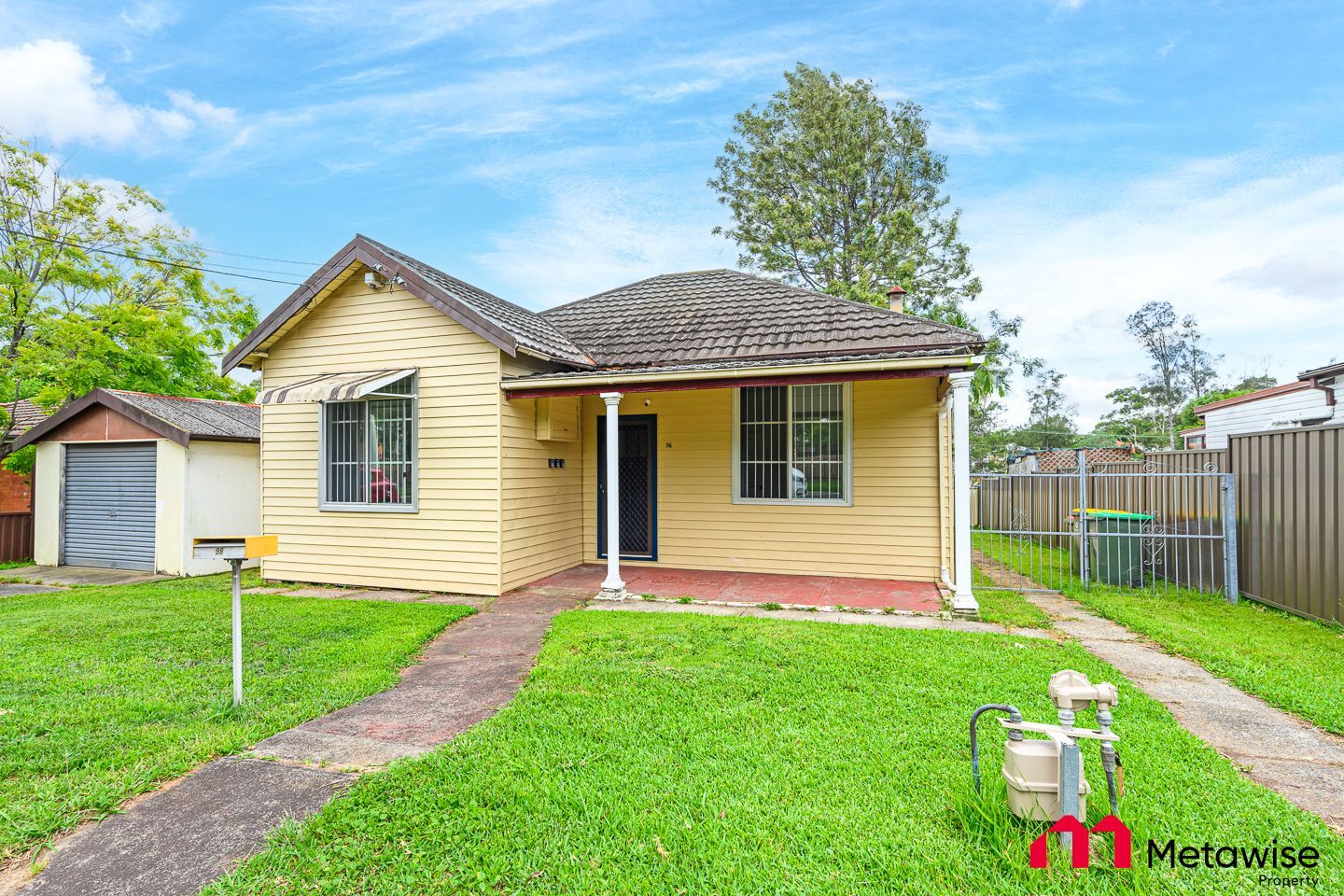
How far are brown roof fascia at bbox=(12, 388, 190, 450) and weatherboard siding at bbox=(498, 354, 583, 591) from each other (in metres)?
5.96

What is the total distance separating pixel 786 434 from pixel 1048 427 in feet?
122

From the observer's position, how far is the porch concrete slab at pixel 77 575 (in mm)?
9711

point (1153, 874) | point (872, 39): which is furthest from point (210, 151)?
point (1153, 874)

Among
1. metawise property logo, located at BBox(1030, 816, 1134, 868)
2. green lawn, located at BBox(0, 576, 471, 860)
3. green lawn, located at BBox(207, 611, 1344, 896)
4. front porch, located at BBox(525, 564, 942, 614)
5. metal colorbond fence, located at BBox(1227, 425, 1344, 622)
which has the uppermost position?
metal colorbond fence, located at BBox(1227, 425, 1344, 622)

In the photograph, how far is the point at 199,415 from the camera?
11.0 m

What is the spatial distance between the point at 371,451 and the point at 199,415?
4984 millimetres

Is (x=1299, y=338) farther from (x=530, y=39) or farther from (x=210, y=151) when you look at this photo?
(x=210, y=151)

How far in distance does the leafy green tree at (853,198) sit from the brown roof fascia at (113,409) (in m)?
20.0

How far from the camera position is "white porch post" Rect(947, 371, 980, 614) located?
21.5 feet

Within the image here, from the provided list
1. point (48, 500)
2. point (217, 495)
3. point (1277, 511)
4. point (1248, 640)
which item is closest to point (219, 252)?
point (48, 500)

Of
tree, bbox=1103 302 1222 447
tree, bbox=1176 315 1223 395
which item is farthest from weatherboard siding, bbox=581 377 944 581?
tree, bbox=1176 315 1223 395

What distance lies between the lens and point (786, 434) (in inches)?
352

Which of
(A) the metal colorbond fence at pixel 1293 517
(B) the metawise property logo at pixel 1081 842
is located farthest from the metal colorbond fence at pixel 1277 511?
(B) the metawise property logo at pixel 1081 842

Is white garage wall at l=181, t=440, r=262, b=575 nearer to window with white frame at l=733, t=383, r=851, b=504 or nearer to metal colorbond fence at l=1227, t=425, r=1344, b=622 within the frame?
window with white frame at l=733, t=383, r=851, b=504
